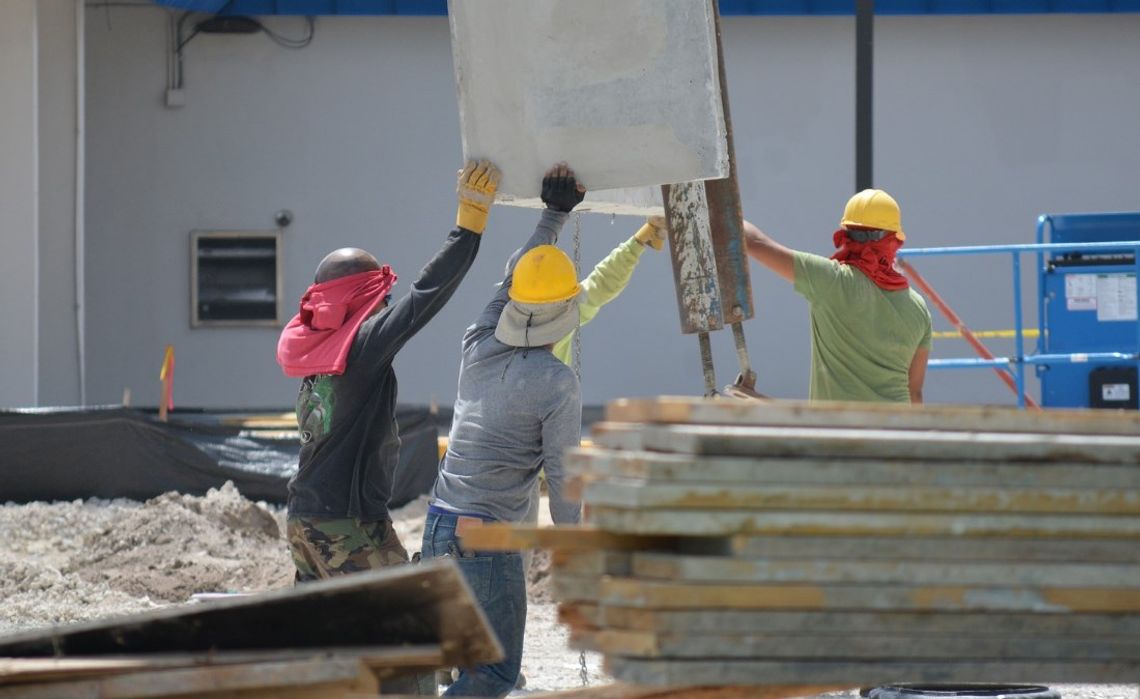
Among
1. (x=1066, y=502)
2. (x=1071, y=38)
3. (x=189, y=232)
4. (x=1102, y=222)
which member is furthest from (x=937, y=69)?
(x=1066, y=502)

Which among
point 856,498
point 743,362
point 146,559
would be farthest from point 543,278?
point 146,559

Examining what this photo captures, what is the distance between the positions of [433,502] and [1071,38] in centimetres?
1209

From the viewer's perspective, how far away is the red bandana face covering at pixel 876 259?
6.26 metres

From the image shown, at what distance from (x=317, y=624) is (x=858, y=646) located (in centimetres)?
121

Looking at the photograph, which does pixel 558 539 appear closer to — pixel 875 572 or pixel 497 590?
pixel 875 572

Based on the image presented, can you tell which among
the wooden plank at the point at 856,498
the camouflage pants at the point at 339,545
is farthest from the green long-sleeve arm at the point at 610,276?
the wooden plank at the point at 856,498

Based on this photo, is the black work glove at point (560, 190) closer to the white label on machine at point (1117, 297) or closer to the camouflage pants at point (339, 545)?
the camouflage pants at point (339, 545)

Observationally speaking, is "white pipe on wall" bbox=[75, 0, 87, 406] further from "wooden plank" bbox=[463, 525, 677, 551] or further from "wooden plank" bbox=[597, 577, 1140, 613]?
"wooden plank" bbox=[597, 577, 1140, 613]

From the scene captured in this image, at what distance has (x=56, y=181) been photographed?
1406cm

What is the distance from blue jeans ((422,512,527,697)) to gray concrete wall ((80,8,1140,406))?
10152 mm

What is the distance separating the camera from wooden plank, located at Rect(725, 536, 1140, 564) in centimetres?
312

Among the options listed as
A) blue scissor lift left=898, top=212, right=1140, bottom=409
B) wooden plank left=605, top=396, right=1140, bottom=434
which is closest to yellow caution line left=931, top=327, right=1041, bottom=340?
blue scissor lift left=898, top=212, right=1140, bottom=409

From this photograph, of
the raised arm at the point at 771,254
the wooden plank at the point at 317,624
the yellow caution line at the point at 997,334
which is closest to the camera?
the wooden plank at the point at 317,624

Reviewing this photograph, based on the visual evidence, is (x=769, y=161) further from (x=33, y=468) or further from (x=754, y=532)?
(x=754, y=532)
